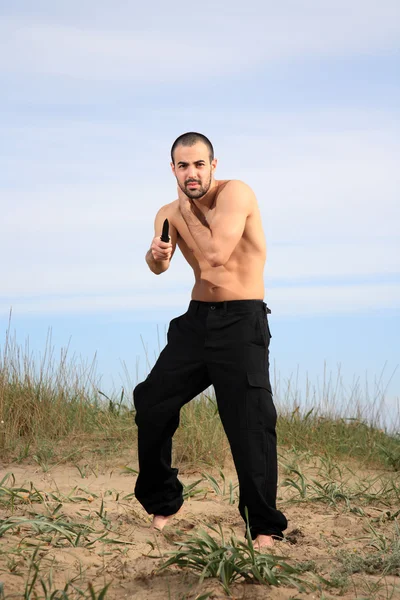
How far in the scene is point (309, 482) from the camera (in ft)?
22.0

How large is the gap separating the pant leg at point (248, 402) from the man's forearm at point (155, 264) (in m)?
0.58

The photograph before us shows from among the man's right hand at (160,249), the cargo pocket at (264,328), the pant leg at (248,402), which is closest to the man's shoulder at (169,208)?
the man's right hand at (160,249)

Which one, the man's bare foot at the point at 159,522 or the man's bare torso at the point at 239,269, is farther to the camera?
the man's bare foot at the point at 159,522

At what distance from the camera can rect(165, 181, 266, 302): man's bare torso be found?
4773 millimetres

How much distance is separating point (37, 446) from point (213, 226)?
3.85 metres

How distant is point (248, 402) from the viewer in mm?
4605

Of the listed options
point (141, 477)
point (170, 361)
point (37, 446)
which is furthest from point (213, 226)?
point (37, 446)

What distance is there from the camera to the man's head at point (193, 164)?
475 cm

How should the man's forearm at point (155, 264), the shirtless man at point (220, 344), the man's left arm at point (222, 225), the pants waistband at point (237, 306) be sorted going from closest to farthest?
1. the man's left arm at point (222, 225)
2. the shirtless man at point (220, 344)
3. the pants waistband at point (237, 306)
4. the man's forearm at point (155, 264)

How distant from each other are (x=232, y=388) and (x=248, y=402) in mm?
131

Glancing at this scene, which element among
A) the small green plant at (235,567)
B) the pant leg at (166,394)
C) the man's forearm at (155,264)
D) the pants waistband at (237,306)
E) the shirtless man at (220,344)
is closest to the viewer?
the small green plant at (235,567)

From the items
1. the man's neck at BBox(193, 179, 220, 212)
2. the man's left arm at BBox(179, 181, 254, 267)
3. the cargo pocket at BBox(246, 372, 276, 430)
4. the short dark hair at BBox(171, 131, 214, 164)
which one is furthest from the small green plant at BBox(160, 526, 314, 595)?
the short dark hair at BBox(171, 131, 214, 164)

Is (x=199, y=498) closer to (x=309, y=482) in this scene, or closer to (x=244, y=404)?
(x=309, y=482)

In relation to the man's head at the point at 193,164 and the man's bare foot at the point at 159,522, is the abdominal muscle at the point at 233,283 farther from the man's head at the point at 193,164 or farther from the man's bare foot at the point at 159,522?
the man's bare foot at the point at 159,522
